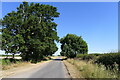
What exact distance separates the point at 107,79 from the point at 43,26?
2991cm

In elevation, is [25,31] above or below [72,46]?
above

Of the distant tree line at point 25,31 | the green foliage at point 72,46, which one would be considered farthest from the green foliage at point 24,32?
the green foliage at point 72,46

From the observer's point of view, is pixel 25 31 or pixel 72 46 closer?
pixel 25 31

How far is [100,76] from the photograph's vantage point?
34.3 feet

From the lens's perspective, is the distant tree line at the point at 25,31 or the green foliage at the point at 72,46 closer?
the distant tree line at the point at 25,31

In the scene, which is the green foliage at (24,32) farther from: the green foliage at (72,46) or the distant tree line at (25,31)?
the green foliage at (72,46)

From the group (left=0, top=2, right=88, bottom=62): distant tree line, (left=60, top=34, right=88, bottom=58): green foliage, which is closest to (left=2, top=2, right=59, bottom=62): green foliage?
(left=0, top=2, right=88, bottom=62): distant tree line

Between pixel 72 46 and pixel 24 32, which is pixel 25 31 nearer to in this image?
pixel 24 32

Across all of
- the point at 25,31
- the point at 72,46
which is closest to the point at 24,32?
the point at 25,31

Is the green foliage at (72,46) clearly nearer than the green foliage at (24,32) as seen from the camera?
No

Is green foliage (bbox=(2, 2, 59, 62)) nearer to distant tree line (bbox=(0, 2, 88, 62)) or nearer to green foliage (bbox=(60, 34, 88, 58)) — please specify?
distant tree line (bbox=(0, 2, 88, 62))

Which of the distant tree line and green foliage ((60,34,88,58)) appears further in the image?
green foliage ((60,34,88,58))

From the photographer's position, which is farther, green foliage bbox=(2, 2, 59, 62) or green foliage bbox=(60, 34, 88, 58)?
green foliage bbox=(60, 34, 88, 58)

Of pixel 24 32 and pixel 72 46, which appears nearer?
pixel 24 32
